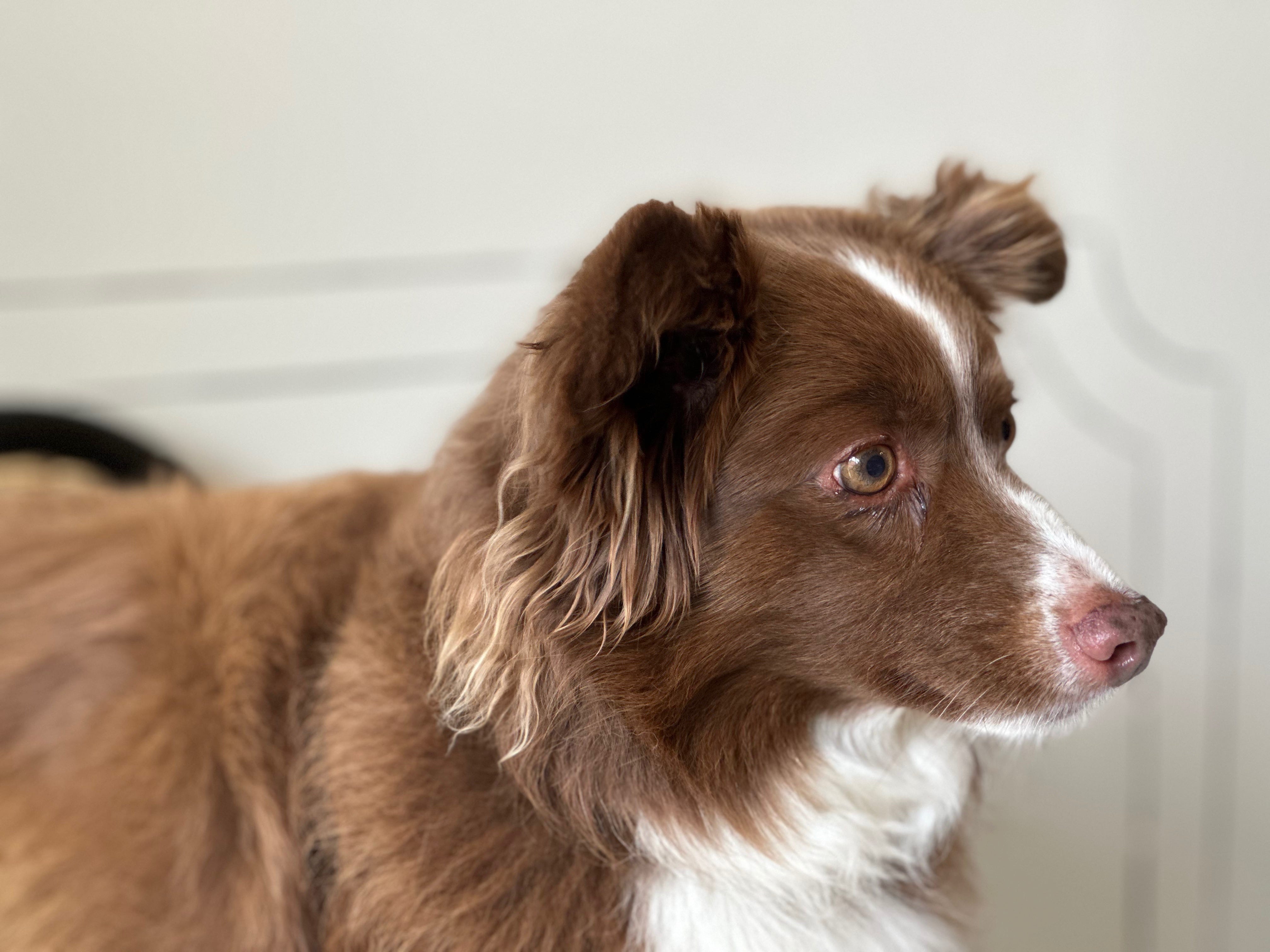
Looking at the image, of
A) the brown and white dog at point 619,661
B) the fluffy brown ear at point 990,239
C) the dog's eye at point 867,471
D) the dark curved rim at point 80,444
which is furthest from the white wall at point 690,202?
the dog's eye at point 867,471

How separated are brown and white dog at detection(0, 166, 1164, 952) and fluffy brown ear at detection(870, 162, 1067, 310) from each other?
0.14ft

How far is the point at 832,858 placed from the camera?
1.37m

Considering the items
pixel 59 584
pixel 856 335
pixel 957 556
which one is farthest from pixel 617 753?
pixel 59 584

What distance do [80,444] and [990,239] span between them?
7.63 ft

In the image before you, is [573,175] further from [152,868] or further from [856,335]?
[152,868]

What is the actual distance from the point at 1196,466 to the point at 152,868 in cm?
257

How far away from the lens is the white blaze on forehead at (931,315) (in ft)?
4.18

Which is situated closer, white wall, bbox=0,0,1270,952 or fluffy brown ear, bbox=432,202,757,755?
fluffy brown ear, bbox=432,202,757,755

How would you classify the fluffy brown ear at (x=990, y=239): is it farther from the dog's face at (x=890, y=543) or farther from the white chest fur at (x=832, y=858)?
the white chest fur at (x=832, y=858)

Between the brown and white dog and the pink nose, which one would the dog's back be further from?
the pink nose

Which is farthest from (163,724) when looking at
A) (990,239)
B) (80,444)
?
(80,444)

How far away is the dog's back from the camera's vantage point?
4.44 feet

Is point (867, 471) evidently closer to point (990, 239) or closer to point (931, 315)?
point (931, 315)

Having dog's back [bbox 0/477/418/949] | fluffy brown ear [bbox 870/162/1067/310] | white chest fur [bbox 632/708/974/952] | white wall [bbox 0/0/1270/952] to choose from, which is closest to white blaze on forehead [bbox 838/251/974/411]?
fluffy brown ear [bbox 870/162/1067/310]
